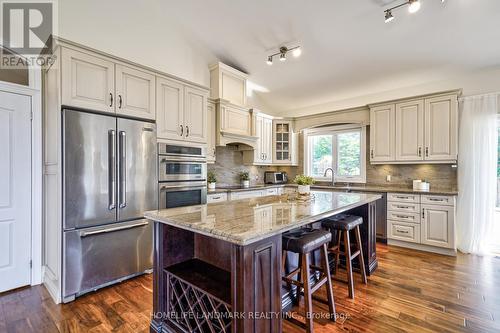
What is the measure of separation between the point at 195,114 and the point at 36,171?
6.26 feet

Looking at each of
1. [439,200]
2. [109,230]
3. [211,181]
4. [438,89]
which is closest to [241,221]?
[109,230]

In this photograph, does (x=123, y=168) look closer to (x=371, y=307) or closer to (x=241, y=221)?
(x=241, y=221)

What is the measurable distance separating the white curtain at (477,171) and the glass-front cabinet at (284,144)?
2927 millimetres

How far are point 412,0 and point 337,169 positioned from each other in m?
3.33

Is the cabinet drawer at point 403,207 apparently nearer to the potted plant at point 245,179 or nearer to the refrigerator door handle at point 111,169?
the potted plant at point 245,179

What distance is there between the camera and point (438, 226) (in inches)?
141

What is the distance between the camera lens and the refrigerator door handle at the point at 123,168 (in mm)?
2578

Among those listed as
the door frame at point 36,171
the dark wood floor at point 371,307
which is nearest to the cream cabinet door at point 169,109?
the door frame at point 36,171

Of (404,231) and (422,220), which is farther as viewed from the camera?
(404,231)

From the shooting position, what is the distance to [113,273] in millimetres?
2555

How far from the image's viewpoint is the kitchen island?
134 cm

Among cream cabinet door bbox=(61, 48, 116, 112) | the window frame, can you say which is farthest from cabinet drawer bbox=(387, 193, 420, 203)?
cream cabinet door bbox=(61, 48, 116, 112)

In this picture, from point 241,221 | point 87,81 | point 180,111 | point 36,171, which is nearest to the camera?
point 241,221

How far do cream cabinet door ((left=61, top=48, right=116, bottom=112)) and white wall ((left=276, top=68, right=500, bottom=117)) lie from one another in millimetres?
4173
